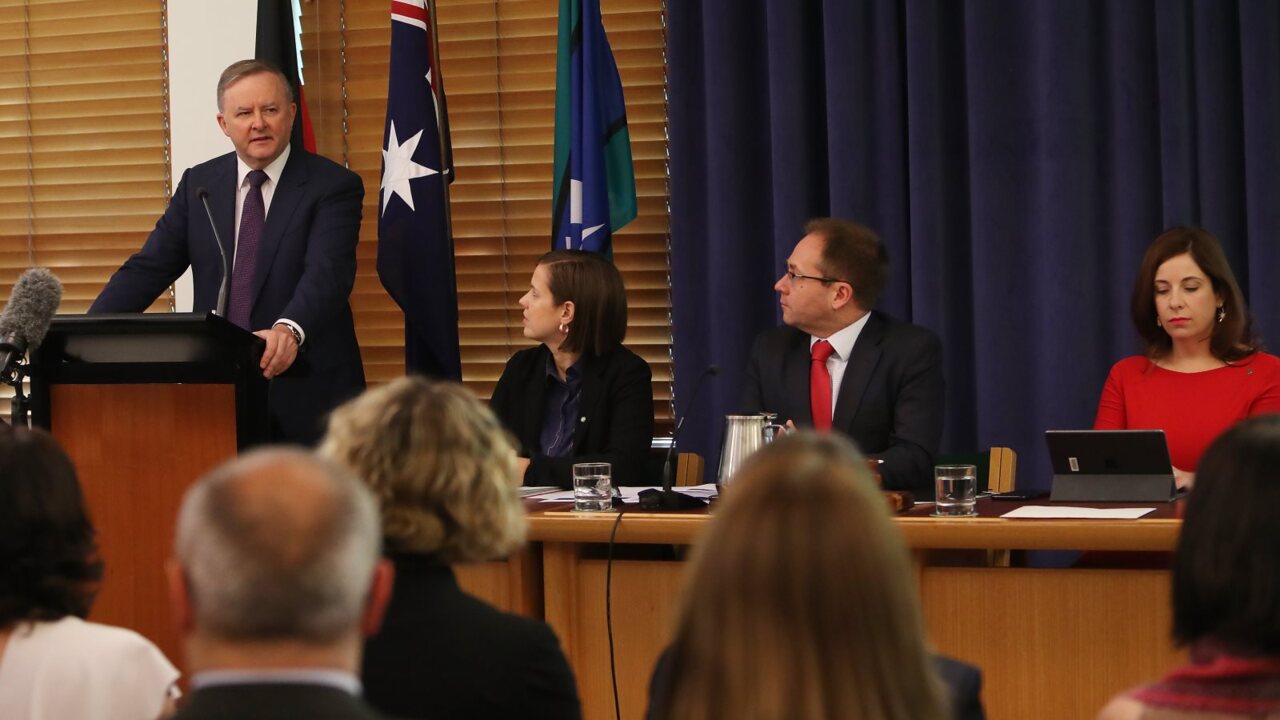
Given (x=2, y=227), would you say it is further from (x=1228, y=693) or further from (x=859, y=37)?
(x=1228, y=693)

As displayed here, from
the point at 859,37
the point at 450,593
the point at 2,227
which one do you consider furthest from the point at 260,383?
the point at 2,227

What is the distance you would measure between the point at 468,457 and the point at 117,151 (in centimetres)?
425

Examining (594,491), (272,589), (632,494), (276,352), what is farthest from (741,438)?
(272,589)

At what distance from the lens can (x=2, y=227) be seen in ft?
18.6

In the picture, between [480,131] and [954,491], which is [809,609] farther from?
[480,131]

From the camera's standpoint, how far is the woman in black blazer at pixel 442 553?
168 cm

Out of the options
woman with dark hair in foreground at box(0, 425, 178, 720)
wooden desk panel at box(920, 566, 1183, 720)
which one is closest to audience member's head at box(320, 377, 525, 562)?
woman with dark hair in foreground at box(0, 425, 178, 720)

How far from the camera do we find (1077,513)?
317 cm

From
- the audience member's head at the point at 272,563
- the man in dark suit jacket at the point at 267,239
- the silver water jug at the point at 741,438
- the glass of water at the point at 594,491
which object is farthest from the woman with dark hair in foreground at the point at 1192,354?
the audience member's head at the point at 272,563

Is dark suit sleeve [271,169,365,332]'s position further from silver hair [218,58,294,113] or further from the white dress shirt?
the white dress shirt

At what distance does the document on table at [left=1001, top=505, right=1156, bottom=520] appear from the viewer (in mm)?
3094

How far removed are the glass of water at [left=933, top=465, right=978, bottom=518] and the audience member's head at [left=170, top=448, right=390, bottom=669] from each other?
2.22 meters

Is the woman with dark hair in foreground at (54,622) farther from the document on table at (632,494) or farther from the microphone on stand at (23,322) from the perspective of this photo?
the document on table at (632,494)

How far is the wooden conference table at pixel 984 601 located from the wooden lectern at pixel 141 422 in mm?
663
